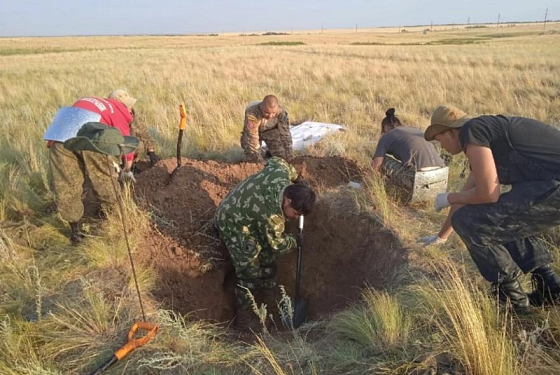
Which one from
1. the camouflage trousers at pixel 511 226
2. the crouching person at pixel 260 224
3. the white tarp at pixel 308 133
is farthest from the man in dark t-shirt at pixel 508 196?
the white tarp at pixel 308 133

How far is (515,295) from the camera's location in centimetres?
241

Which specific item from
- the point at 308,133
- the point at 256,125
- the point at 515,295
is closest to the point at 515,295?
the point at 515,295

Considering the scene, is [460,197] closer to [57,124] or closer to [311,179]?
[311,179]

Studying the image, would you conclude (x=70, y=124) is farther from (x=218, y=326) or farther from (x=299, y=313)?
(x=299, y=313)

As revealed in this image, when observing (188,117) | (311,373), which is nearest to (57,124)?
(311,373)

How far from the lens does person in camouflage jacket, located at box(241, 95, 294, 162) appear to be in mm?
5348

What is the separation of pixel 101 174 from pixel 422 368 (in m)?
3.09

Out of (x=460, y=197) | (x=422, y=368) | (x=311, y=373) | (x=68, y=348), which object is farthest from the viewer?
(x=460, y=197)

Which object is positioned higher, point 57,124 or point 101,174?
point 57,124

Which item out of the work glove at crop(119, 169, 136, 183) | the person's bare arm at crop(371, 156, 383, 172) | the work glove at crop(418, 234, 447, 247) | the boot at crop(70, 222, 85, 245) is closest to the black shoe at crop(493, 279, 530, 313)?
the work glove at crop(418, 234, 447, 247)

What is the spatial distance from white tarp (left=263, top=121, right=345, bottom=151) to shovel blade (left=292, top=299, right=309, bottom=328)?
330 centimetres

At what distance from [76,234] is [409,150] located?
10.8 ft

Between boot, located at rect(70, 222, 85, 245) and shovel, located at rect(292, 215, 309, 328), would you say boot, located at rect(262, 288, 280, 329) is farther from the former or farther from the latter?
boot, located at rect(70, 222, 85, 245)

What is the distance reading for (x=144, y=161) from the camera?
5.64 m
